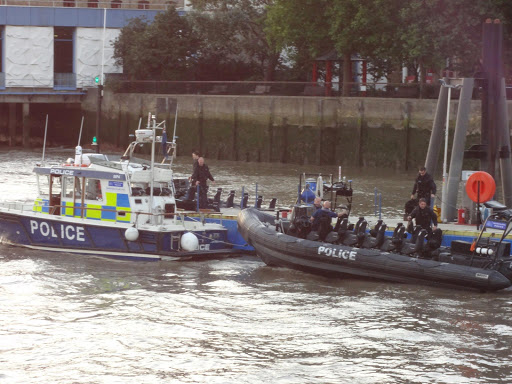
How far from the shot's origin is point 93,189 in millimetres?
22281

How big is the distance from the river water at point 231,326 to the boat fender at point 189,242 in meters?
0.42

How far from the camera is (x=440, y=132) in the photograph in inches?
928

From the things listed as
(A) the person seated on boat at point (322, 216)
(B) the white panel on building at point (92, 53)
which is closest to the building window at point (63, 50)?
(B) the white panel on building at point (92, 53)

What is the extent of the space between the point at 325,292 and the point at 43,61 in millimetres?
38657

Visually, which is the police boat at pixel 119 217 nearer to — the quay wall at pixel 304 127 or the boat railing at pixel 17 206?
the boat railing at pixel 17 206

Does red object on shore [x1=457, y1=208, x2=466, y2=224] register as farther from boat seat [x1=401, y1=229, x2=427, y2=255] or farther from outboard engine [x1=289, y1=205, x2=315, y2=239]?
outboard engine [x1=289, y1=205, x2=315, y2=239]

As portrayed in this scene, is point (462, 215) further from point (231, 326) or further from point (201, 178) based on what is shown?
point (231, 326)

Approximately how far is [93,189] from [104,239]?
3.77 ft

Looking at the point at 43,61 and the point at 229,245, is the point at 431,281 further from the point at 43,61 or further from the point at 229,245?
the point at 43,61

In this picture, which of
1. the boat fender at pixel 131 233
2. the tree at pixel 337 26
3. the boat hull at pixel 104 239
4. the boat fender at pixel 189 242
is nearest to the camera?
the boat fender at pixel 189 242

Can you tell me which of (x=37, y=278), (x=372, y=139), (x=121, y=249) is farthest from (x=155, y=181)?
(x=372, y=139)

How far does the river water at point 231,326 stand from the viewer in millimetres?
14500

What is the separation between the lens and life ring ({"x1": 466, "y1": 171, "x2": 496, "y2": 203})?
20609 mm

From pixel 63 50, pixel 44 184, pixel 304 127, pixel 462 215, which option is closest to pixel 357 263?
pixel 462 215
